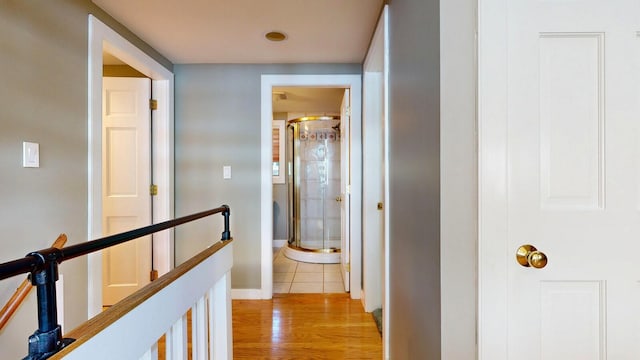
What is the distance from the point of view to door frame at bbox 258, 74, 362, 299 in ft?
8.92

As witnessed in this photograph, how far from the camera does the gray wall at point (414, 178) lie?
36.8 inches

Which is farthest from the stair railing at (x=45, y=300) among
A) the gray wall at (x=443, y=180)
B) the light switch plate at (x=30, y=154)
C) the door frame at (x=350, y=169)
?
the door frame at (x=350, y=169)

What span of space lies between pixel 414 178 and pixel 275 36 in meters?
1.67

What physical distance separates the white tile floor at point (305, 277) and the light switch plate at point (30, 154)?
7.05ft

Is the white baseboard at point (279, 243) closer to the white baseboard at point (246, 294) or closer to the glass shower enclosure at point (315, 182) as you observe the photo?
the glass shower enclosure at point (315, 182)

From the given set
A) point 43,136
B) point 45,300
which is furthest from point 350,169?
point 45,300

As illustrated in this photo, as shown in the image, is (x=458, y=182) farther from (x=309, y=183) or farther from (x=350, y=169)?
(x=309, y=183)

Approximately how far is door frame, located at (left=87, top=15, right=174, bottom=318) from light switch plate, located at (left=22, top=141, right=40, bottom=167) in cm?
33
